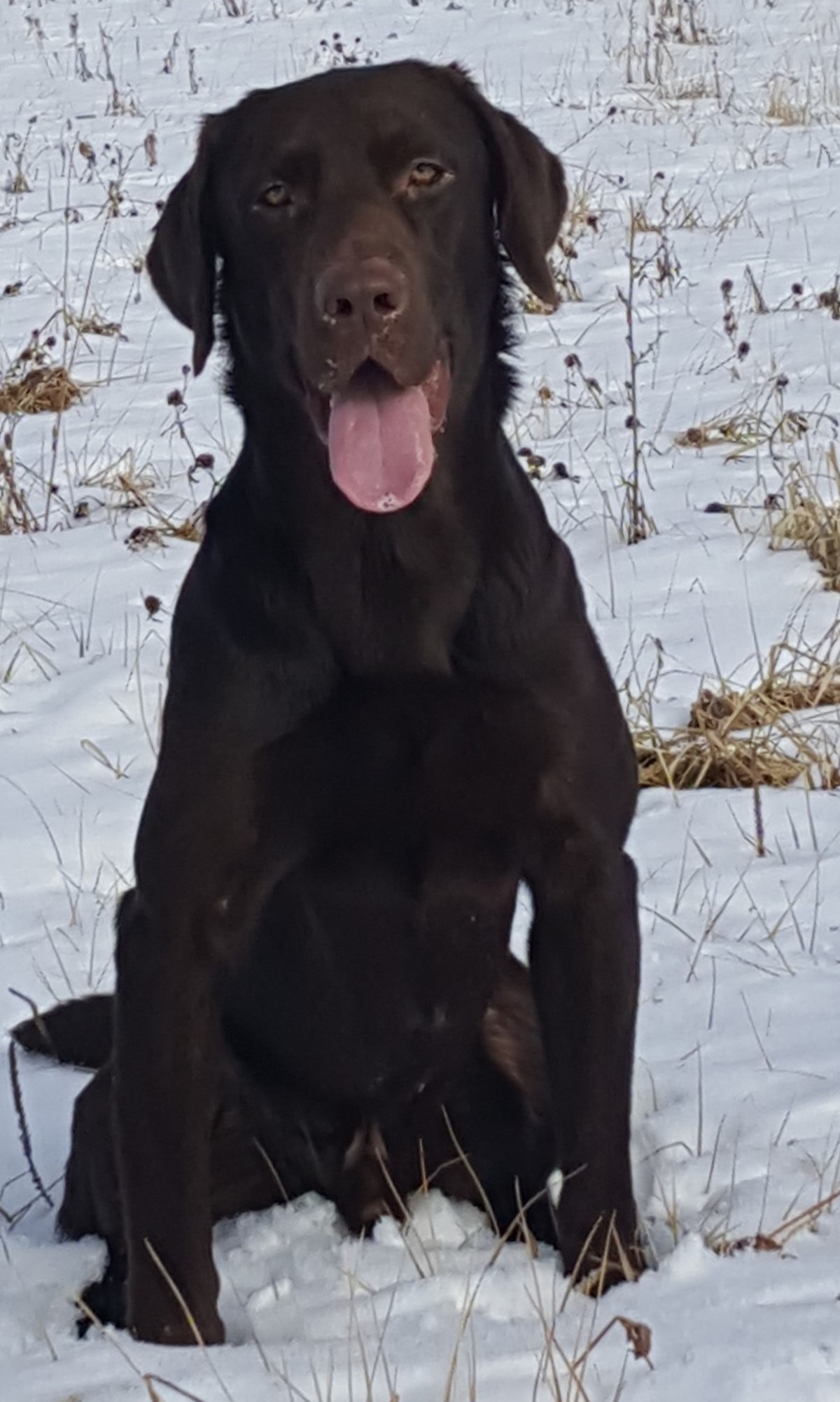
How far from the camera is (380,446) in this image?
237 cm

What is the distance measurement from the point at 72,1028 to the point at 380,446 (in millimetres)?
1081

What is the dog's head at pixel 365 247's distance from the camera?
89.7 inches

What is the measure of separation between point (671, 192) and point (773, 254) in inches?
43.2

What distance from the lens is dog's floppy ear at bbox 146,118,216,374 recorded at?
2.47 meters

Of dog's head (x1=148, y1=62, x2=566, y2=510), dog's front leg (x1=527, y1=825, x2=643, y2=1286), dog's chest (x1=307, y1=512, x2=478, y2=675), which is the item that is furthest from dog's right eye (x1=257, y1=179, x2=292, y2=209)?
dog's front leg (x1=527, y1=825, x2=643, y2=1286)

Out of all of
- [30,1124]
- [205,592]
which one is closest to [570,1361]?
[205,592]

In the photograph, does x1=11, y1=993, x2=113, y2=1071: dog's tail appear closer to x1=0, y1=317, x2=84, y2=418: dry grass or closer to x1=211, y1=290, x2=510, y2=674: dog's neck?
x1=211, y1=290, x2=510, y2=674: dog's neck

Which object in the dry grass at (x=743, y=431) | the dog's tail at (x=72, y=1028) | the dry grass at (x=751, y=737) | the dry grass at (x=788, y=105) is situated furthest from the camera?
the dry grass at (x=788, y=105)

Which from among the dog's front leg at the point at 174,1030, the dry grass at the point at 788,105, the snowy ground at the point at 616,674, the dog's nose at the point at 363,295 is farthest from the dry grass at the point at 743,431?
the dry grass at the point at 788,105

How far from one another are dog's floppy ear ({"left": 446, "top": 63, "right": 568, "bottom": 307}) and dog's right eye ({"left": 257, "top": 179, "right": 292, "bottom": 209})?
11.0 inches

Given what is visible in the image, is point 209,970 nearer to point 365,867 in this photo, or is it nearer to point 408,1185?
point 365,867

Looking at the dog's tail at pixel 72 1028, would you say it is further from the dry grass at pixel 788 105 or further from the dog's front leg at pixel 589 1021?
the dry grass at pixel 788 105

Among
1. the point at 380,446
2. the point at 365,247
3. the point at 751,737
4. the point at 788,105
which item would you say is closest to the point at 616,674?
the point at 751,737

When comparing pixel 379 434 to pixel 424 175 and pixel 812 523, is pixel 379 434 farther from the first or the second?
pixel 812 523
